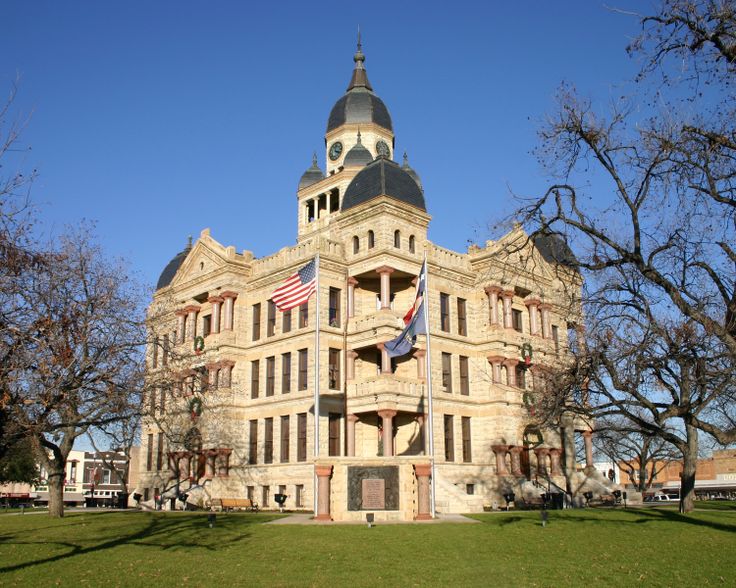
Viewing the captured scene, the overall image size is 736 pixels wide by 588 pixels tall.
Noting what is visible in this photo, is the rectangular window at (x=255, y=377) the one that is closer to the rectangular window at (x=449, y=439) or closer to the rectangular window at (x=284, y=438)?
the rectangular window at (x=284, y=438)

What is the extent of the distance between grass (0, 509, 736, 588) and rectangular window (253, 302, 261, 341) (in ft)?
61.8

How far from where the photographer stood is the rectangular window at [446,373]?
44812mm

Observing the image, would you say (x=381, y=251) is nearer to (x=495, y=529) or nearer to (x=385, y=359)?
(x=385, y=359)

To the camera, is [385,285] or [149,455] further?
[149,455]

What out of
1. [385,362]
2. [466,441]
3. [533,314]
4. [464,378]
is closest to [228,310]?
[385,362]

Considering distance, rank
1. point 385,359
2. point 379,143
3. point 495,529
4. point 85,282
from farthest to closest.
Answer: point 379,143, point 385,359, point 85,282, point 495,529

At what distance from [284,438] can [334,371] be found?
5.07m

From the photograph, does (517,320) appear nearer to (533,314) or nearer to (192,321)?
(533,314)

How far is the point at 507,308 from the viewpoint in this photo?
47.1 metres

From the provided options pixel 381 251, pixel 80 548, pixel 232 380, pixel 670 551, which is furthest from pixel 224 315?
pixel 670 551

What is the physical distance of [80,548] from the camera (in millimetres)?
21625

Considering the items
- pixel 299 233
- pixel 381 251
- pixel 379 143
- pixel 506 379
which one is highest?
pixel 379 143

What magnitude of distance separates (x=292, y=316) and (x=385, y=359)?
293 inches

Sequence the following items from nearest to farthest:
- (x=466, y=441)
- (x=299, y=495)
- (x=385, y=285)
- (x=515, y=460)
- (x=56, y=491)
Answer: (x=56, y=491)
(x=299, y=495)
(x=385, y=285)
(x=466, y=441)
(x=515, y=460)
